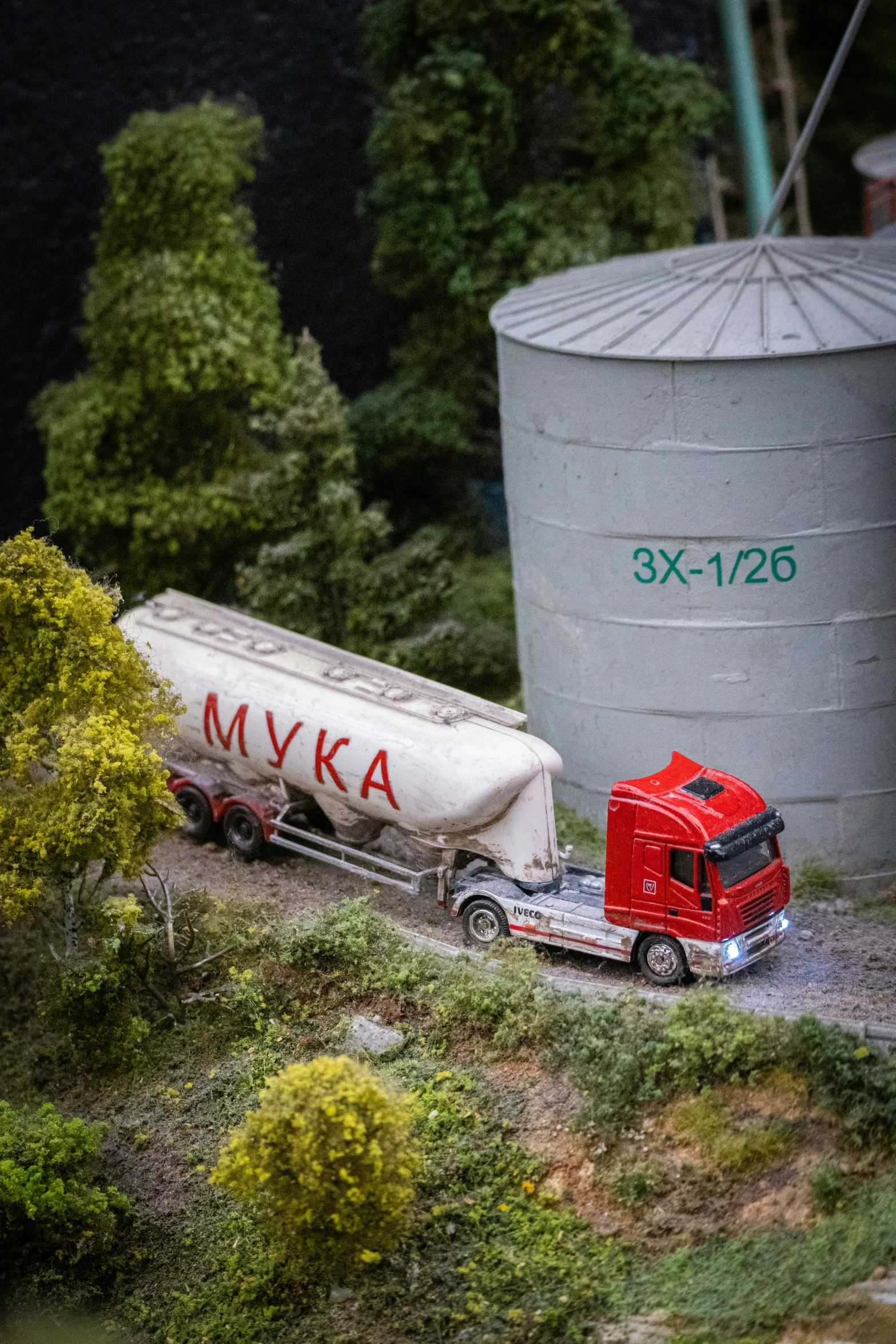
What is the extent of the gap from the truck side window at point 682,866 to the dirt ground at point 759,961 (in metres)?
1.26

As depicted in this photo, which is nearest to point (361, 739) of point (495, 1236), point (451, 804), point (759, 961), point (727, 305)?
point (451, 804)

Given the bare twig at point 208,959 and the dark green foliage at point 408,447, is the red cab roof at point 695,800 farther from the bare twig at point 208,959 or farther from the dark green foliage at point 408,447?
the dark green foliage at point 408,447

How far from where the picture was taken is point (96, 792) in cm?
1525

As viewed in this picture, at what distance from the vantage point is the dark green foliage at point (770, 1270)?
1189 cm

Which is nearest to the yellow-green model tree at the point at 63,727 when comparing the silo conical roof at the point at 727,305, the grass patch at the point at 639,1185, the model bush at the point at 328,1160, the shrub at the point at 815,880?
the model bush at the point at 328,1160

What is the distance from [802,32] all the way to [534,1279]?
35738 millimetres

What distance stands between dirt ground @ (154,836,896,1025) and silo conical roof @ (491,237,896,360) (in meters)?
6.77

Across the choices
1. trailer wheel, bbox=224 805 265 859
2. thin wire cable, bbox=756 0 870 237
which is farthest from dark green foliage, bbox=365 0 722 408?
trailer wheel, bbox=224 805 265 859

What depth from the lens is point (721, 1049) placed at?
1412cm

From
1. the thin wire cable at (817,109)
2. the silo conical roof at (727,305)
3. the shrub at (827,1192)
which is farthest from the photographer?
the thin wire cable at (817,109)

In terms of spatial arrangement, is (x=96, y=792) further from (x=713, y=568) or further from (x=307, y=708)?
(x=713, y=568)

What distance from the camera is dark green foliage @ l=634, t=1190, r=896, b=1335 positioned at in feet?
39.0

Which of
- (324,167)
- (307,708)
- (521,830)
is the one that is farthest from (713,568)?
(324,167)

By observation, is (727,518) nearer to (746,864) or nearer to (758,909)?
(746,864)
